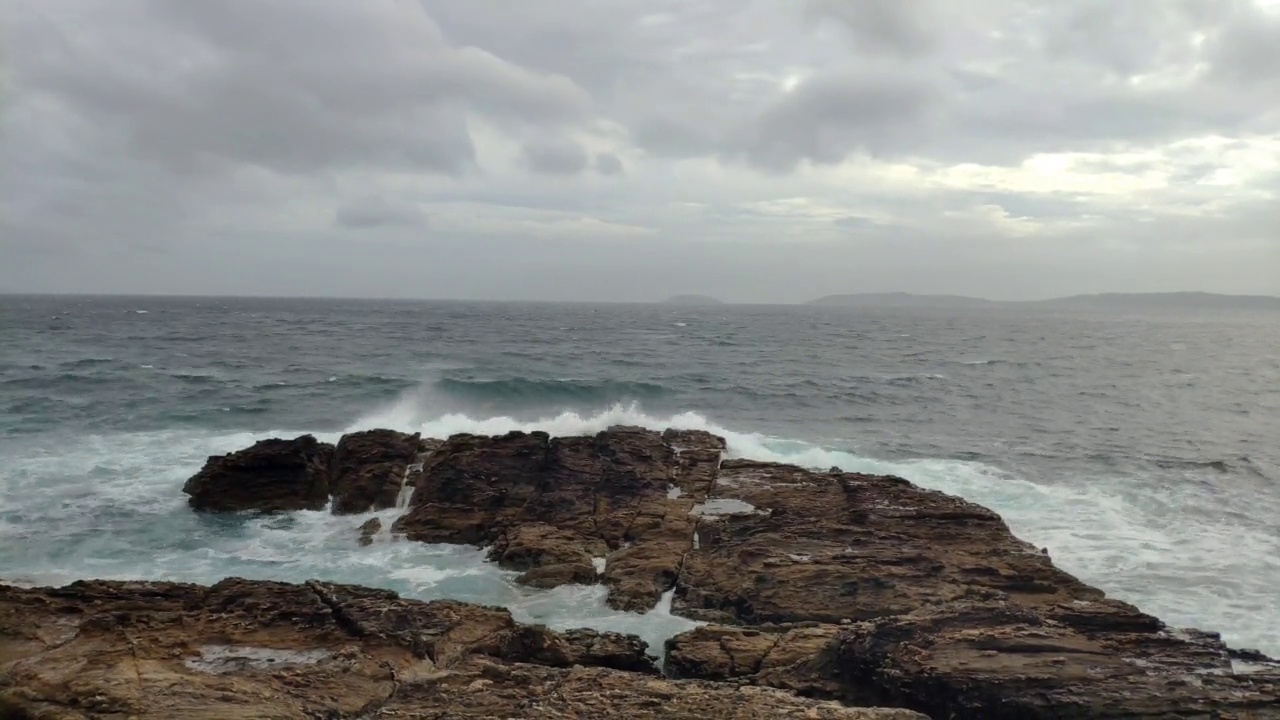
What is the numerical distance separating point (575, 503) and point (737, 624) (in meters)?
5.51

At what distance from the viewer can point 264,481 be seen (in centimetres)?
1819

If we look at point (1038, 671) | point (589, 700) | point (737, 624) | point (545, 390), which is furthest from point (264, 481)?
point (545, 390)

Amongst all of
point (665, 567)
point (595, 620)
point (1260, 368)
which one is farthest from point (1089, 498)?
point (1260, 368)

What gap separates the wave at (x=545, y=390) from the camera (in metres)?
34.4

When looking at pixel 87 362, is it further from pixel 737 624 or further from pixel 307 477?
pixel 737 624

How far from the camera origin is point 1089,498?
20031 millimetres

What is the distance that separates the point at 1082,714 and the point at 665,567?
6808mm

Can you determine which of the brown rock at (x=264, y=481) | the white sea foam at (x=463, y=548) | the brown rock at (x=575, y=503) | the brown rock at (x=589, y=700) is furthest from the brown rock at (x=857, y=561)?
the brown rock at (x=264, y=481)

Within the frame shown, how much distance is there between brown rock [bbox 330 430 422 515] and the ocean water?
629mm

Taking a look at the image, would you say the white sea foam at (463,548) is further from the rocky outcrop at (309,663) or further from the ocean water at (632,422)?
the rocky outcrop at (309,663)

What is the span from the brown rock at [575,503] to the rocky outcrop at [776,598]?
5 cm

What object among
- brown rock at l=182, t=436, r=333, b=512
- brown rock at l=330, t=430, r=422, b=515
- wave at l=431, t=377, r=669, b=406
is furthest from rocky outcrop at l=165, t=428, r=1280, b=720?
wave at l=431, t=377, r=669, b=406

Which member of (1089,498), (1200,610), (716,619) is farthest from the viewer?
(1089,498)

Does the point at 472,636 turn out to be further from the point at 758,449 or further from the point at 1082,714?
Result: the point at 758,449
